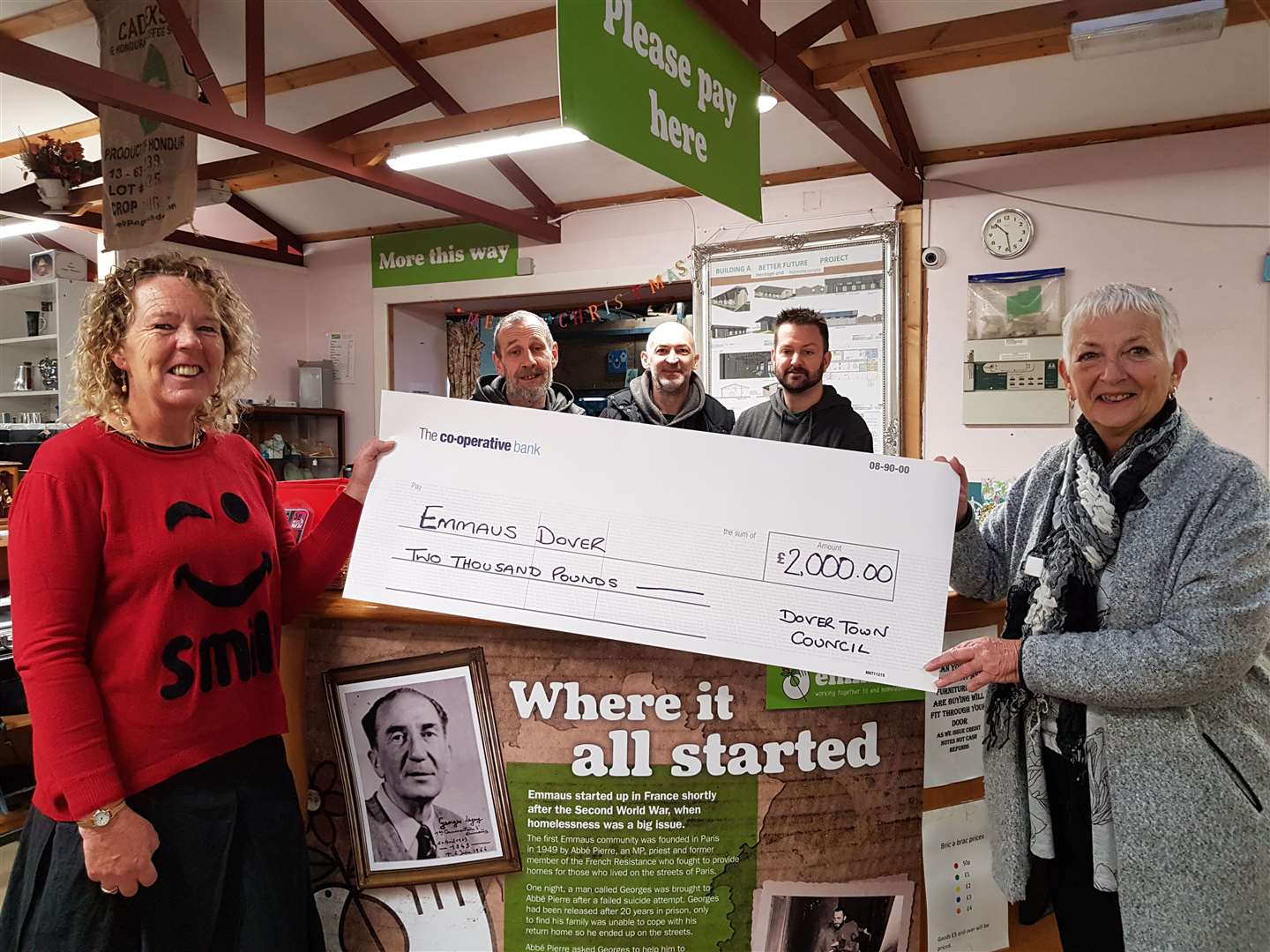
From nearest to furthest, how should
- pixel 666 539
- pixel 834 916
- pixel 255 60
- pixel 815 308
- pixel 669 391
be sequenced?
pixel 666 539 → pixel 834 916 → pixel 669 391 → pixel 255 60 → pixel 815 308

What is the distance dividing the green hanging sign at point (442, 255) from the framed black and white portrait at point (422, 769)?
15.0 ft

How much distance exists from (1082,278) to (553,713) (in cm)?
391

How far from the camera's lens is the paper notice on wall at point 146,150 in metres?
3.53

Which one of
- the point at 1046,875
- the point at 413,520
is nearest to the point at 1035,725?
the point at 1046,875

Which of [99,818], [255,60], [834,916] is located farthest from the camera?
[255,60]

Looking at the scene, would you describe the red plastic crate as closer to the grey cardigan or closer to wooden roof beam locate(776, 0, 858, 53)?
the grey cardigan

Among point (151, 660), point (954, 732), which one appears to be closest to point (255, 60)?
point (151, 660)

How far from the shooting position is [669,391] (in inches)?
129

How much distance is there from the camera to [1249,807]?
118cm

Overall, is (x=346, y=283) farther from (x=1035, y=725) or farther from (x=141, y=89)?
(x=1035, y=725)

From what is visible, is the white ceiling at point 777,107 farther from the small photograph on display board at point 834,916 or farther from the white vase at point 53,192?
the small photograph on display board at point 834,916

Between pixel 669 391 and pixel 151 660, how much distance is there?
233 centimetres

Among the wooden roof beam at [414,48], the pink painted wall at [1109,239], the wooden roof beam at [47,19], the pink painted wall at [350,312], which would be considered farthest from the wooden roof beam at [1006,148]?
the wooden roof beam at [47,19]

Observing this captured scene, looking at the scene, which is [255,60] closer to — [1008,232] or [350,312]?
[350,312]
